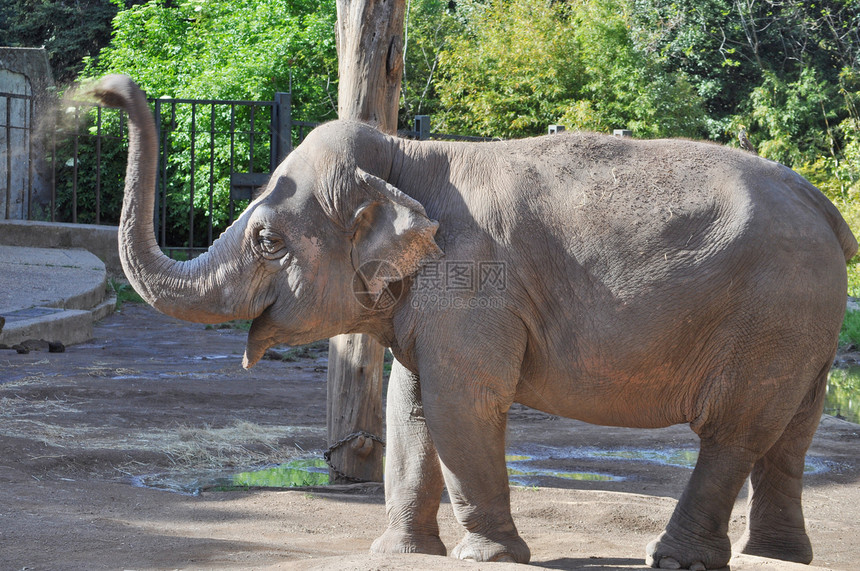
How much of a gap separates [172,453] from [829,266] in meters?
4.32

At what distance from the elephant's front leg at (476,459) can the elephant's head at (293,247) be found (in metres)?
0.46

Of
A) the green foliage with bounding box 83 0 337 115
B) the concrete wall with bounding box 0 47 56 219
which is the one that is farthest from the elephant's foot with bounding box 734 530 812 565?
the green foliage with bounding box 83 0 337 115

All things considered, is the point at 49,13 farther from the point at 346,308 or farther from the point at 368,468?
the point at 346,308

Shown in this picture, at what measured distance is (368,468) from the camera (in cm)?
614

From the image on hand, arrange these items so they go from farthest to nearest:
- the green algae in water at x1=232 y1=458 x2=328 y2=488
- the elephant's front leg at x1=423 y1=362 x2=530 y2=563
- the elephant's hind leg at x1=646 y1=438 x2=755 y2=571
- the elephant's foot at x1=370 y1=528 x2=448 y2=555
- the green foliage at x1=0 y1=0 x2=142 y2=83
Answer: the green foliage at x1=0 y1=0 x2=142 y2=83
the green algae in water at x1=232 y1=458 x2=328 y2=488
the elephant's foot at x1=370 y1=528 x2=448 y2=555
the elephant's hind leg at x1=646 y1=438 x2=755 y2=571
the elephant's front leg at x1=423 y1=362 x2=530 y2=563

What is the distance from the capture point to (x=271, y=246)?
12.5ft

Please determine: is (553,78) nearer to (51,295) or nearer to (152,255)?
(51,295)

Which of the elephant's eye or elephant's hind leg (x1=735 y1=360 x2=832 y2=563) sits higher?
the elephant's eye

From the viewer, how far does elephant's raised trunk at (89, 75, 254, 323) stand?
3736 mm

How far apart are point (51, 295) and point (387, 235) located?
9247 mm

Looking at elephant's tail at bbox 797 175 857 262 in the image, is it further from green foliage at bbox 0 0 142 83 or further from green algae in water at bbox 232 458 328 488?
green foliage at bbox 0 0 142 83

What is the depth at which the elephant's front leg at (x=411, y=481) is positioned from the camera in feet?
13.8

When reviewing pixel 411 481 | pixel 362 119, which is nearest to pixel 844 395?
pixel 362 119

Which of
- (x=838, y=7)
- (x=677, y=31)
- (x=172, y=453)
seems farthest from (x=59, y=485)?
(x=838, y=7)
